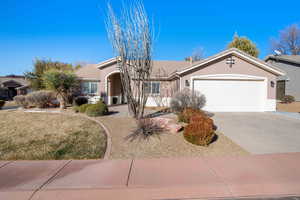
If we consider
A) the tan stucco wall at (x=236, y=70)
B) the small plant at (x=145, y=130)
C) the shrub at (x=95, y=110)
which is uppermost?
the tan stucco wall at (x=236, y=70)

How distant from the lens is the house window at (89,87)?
17500 mm

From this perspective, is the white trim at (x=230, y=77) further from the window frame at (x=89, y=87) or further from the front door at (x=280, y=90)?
the front door at (x=280, y=90)

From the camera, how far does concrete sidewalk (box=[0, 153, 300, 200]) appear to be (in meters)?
3.47

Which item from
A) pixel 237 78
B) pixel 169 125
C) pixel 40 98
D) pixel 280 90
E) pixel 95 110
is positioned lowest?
pixel 169 125

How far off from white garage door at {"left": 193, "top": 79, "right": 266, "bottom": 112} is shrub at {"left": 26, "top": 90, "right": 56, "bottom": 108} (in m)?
11.7

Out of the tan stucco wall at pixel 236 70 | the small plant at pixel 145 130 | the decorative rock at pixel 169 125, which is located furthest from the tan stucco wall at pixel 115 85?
the small plant at pixel 145 130

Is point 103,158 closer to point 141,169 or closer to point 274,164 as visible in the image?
point 141,169

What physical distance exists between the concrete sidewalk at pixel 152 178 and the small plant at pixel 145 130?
6.36ft

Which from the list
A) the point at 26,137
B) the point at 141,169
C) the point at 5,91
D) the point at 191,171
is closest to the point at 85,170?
the point at 141,169

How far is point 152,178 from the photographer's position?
13.2ft

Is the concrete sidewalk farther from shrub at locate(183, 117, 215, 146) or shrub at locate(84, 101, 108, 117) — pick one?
shrub at locate(84, 101, 108, 117)

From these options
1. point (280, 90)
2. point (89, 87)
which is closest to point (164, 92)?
point (89, 87)

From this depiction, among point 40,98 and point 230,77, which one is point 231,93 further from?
point 40,98

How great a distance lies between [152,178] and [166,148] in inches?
84.8
